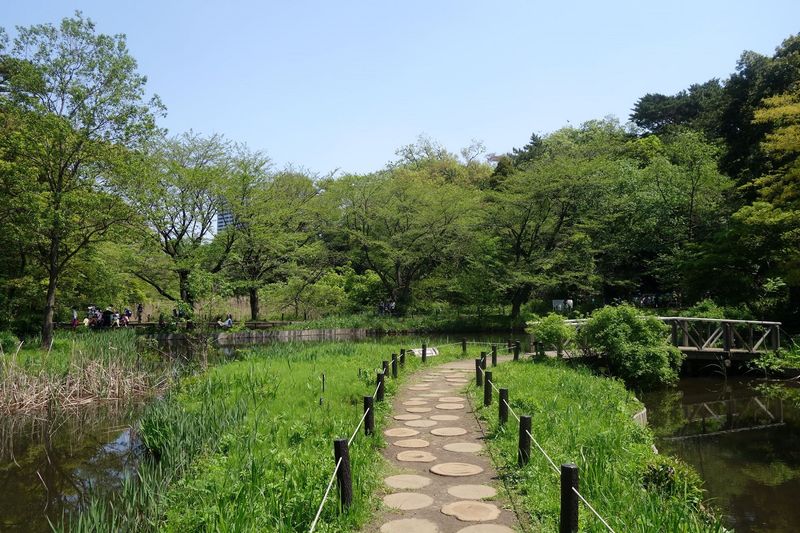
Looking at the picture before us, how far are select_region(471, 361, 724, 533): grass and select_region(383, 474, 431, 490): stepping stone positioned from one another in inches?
34.1

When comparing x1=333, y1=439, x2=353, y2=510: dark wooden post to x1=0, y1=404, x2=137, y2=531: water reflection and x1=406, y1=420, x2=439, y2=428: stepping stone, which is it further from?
x1=0, y1=404, x2=137, y2=531: water reflection

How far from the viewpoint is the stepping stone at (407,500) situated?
514cm

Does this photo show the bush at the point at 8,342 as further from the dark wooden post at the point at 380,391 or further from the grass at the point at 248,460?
the dark wooden post at the point at 380,391

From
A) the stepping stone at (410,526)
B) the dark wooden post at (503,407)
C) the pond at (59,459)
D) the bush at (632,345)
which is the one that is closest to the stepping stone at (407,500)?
the stepping stone at (410,526)

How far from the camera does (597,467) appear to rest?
220 inches

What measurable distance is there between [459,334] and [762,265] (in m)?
14.4

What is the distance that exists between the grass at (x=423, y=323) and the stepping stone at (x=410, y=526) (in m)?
25.7

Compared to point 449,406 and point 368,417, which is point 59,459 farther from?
point 449,406

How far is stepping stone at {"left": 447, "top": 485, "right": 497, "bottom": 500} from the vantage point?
5320 millimetres

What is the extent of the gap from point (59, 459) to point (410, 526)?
7108mm

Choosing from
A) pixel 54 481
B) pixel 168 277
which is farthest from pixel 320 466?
pixel 168 277

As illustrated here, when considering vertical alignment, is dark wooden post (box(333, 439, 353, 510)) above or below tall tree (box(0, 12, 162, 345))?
below

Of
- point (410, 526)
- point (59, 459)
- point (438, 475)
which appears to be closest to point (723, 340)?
point (438, 475)

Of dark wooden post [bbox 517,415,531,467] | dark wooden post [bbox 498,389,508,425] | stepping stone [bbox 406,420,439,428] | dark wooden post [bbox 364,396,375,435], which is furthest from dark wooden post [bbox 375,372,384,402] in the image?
dark wooden post [bbox 517,415,531,467]
